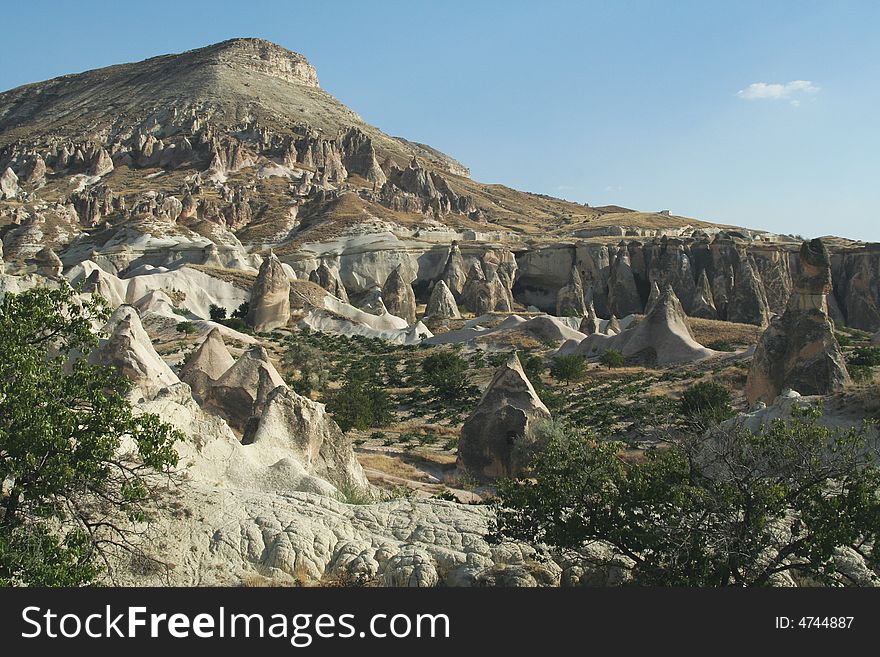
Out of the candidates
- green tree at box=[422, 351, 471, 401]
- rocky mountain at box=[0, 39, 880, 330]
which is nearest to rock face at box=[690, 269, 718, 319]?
rocky mountain at box=[0, 39, 880, 330]

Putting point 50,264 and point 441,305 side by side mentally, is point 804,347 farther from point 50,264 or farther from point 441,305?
point 50,264

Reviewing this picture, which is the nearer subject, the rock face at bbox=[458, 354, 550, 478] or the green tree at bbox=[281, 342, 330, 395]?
the rock face at bbox=[458, 354, 550, 478]

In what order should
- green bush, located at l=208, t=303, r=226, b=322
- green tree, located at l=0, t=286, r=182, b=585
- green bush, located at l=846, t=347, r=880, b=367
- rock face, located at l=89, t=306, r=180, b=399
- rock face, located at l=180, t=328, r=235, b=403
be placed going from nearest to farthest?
green tree, located at l=0, t=286, r=182, b=585 < rock face, located at l=89, t=306, r=180, b=399 < rock face, located at l=180, t=328, r=235, b=403 < green bush, located at l=846, t=347, r=880, b=367 < green bush, located at l=208, t=303, r=226, b=322

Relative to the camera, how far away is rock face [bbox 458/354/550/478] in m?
18.8

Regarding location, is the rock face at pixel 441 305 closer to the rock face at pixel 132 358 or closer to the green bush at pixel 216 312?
the green bush at pixel 216 312

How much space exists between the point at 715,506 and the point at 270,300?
42.7 m

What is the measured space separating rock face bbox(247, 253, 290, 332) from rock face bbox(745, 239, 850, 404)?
31712 mm

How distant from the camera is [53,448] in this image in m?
6.85

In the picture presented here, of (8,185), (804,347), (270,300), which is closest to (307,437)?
(804,347)

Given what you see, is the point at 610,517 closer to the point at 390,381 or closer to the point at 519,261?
the point at 390,381

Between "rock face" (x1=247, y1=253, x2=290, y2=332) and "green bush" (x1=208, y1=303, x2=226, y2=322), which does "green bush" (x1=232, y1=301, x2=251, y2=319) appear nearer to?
"green bush" (x1=208, y1=303, x2=226, y2=322)

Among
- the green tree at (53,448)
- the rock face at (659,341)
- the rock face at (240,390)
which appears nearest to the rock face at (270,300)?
the rock face at (659,341)

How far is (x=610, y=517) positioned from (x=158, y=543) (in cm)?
500

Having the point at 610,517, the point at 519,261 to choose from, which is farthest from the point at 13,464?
the point at 519,261
